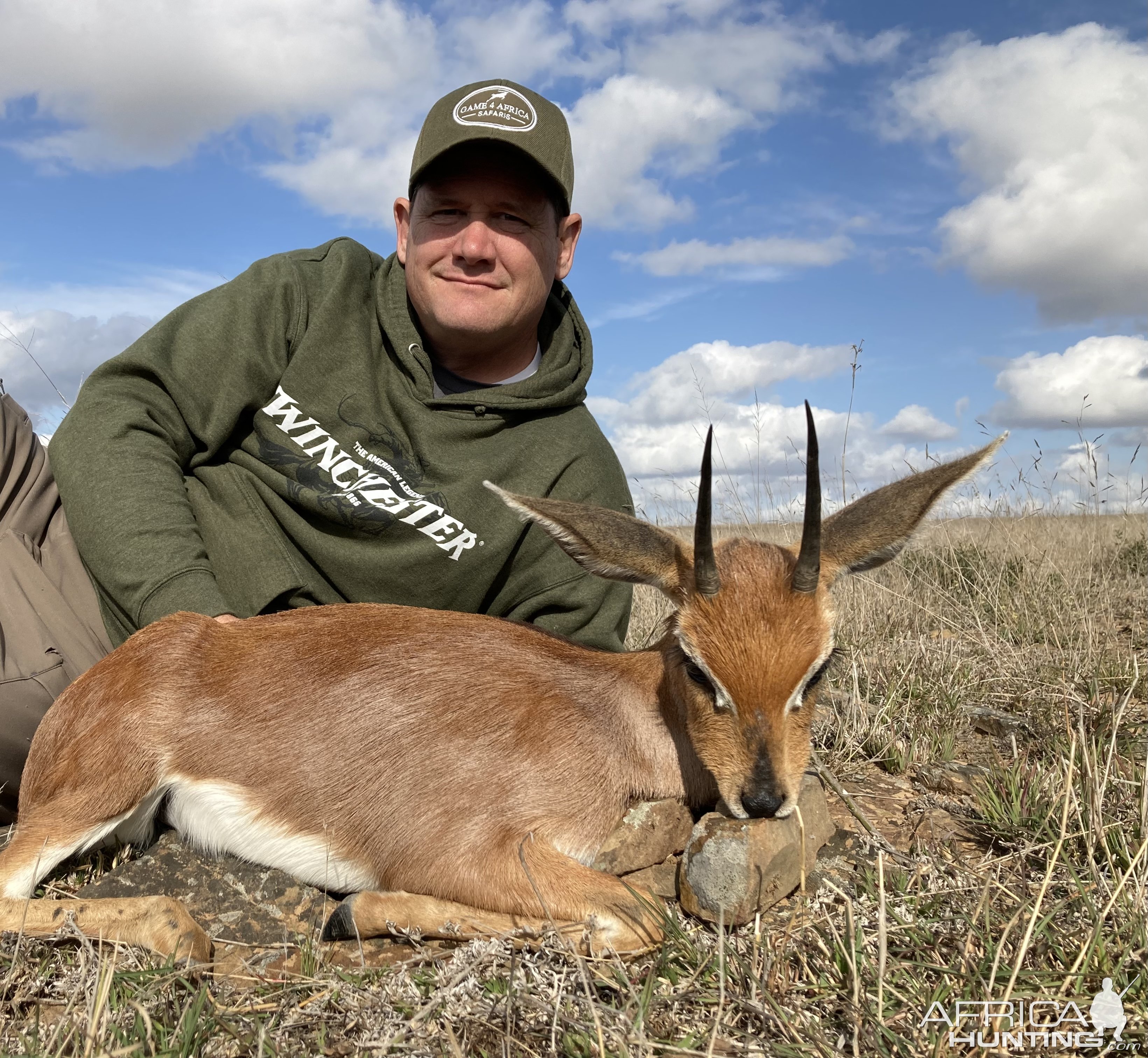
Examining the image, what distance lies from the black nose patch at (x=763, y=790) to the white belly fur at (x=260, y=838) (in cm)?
154

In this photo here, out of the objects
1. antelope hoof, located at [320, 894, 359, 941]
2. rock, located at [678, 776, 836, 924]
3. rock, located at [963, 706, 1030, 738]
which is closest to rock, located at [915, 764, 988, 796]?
rock, located at [963, 706, 1030, 738]

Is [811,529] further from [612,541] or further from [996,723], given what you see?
[996,723]

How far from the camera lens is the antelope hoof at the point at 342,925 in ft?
10.6

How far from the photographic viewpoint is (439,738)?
3688 mm

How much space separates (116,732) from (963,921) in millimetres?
3137

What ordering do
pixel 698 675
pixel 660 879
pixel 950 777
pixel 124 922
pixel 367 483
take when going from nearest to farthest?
pixel 124 922 < pixel 698 675 < pixel 660 879 < pixel 950 777 < pixel 367 483

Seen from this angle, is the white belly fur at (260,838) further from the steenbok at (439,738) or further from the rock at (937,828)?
the rock at (937,828)

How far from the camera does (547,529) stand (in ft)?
11.8

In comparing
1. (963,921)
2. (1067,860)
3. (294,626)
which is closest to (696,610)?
(963,921)

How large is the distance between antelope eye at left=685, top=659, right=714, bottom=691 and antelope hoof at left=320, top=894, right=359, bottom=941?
1444 mm

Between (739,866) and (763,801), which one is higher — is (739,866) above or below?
below

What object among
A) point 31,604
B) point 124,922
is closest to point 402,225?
point 31,604

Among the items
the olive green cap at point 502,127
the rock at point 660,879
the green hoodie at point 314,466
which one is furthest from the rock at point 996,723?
the olive green cap at point 502,127

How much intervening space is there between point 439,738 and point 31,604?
2349mm
